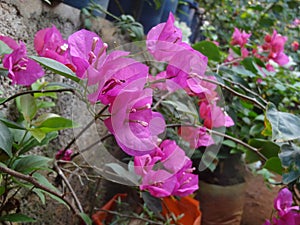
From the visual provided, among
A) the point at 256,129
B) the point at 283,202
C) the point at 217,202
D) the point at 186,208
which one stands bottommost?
the point at 217,202

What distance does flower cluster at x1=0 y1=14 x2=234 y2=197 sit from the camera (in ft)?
1.01

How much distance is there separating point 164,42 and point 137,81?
58 mm

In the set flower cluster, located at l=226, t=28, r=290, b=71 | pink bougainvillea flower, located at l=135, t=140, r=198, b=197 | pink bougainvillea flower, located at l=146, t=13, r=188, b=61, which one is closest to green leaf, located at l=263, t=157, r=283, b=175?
pink bougainvillea flower, located at l=135, t=140, r=198, b=197

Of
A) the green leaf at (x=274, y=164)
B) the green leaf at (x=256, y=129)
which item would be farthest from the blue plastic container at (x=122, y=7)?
the green leaf at (x=274, y=164)

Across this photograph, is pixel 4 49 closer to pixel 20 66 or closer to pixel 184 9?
pixel 20 66

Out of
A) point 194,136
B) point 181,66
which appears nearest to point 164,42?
point 181,66

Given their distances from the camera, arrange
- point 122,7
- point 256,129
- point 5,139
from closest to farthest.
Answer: point 5,139 → point 256,129 → point 122,7

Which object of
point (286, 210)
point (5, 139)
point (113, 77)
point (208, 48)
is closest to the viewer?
point (113, 77)

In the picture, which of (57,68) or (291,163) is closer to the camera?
(57,68)

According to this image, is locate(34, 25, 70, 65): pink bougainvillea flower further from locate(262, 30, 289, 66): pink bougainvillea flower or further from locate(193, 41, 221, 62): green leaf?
locate(262, 30, 289, 66): pink bougainvillea flower

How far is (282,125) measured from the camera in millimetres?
494

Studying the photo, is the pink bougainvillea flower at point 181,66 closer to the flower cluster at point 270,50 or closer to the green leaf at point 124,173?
the green leaf at point 124,173

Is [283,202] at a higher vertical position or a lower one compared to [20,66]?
lower

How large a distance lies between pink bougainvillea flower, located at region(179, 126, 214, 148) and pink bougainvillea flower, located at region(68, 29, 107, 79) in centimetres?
15
